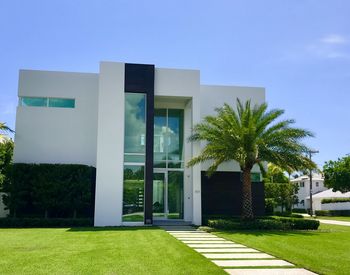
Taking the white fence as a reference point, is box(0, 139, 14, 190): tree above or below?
above

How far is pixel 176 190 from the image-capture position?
71.2 ft

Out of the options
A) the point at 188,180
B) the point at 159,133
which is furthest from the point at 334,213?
the point at 159,133

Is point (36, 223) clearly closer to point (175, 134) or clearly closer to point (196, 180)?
point (196, 180)

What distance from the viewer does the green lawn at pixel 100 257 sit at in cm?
777

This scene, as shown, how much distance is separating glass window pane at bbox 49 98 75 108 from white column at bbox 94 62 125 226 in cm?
316

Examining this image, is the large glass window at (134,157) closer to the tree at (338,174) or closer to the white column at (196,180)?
the white column at (196,180)

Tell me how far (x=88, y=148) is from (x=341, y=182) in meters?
25.7

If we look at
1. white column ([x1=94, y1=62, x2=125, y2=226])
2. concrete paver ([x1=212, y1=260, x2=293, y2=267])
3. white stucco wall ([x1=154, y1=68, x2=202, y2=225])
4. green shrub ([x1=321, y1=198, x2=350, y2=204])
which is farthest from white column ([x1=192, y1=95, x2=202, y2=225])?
green shrub ([x1=321, y1=198, x2=350, y2=204])

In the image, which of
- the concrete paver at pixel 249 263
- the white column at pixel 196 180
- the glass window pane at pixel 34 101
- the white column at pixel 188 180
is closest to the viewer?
the concrete paver at pixel 249 263

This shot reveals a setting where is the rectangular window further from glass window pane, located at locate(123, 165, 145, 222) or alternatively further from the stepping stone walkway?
the stepping stone walkway

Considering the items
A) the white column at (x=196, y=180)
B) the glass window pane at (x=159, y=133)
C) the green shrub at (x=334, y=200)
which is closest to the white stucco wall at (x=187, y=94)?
the white column at (x=196, y=180)

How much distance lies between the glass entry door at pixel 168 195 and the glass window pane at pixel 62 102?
6.33 meters

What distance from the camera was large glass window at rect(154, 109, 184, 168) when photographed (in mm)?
21766

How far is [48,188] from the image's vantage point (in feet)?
65.3
